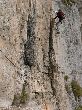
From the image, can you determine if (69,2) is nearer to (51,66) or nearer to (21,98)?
(51,66)

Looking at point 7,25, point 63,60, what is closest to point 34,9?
point 7,25

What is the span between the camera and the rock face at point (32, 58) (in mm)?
17188

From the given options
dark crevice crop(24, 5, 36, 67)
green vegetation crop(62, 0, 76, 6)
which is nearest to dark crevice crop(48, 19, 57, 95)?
dark crevice crop(24, 5, 36, 67)

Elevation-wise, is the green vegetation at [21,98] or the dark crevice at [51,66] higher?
the dark crevice at [51,66]

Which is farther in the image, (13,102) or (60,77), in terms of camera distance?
Result: (60,77)

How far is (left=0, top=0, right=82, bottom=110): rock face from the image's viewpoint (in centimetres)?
1719

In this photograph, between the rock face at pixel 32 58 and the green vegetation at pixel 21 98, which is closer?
the rock face at pixel 32 58

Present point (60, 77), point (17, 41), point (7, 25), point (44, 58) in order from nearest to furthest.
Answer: point (7, 25), point (17, 41), point (44, 58), point (60, 77)

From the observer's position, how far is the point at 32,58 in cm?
1998

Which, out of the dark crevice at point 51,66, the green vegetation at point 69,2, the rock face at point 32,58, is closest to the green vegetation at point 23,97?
the rock face at point 32,58

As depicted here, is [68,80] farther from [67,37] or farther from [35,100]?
[35,100]

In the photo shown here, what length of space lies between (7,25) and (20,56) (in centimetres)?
237

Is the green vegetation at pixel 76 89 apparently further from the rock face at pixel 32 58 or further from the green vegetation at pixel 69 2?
the green vegetation at pixel 69 2

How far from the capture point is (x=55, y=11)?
25.7 m
